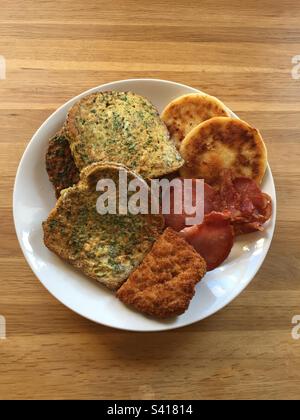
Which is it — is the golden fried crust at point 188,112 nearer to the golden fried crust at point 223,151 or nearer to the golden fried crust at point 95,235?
the golden fried crust at point 223,151

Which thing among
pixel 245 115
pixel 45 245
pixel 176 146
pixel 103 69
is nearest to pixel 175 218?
pixel 176 146

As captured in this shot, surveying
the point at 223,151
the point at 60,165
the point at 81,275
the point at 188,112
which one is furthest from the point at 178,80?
the point at 81,275

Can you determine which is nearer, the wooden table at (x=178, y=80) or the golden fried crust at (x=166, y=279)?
the golden fried crust at (x=166, y=279)

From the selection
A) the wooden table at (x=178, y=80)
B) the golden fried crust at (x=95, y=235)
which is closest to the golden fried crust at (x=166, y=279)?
the golden fried crust at (x=95, y=235)

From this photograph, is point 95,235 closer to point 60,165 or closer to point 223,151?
point 60,165

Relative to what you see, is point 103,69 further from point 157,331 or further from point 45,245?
point 157,331

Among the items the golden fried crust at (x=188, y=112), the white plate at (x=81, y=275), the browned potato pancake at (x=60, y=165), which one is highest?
the golden fried crust at (x=188, y=112)
